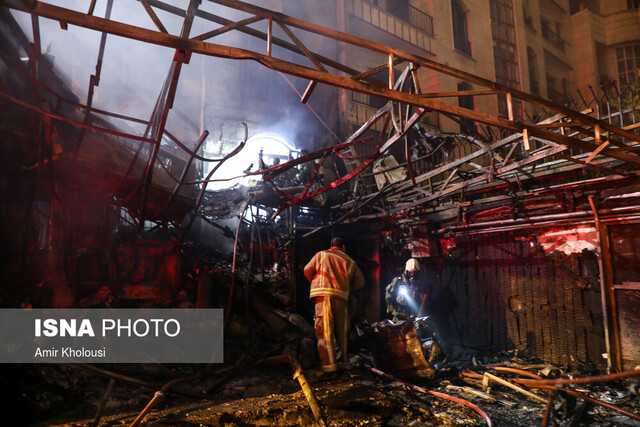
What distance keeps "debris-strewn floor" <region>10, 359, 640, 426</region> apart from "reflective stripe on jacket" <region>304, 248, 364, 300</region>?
5.32ft

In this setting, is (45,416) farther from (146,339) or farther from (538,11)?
(538,11)

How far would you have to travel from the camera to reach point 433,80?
1817cm

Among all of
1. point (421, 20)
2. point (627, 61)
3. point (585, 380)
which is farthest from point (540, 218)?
point (627, 61)

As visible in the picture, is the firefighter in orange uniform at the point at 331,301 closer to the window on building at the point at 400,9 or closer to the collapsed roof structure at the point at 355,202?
the collapsed roof structure at the point at 355,202

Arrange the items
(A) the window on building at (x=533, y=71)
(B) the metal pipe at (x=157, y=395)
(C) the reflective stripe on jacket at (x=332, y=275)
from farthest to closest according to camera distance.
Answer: (A) the window on building at (x=533, y=71)
(C) the reflective stripe on jacket at (x=332, y=275)
(B) the metal pipe at (x=157, y=395)

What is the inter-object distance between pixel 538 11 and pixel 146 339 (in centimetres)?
3092

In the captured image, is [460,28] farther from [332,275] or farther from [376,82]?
[332,275]

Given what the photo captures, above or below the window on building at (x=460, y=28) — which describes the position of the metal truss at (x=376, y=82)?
below

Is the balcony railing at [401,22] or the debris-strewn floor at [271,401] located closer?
the debris-strewn floor at [271,401]

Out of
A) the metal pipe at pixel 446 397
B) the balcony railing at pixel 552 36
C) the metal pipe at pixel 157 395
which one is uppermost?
the balcony railing at pixel 552 36

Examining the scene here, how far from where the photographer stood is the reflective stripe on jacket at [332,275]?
6.77 m

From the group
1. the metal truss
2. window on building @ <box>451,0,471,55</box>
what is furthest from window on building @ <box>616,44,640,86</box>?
the metal truss

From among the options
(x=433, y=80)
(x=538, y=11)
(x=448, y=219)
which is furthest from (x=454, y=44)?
(x=448, y=219)

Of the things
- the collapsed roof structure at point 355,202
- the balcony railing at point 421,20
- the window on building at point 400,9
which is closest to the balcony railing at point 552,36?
the balcony railing at point 421,20
